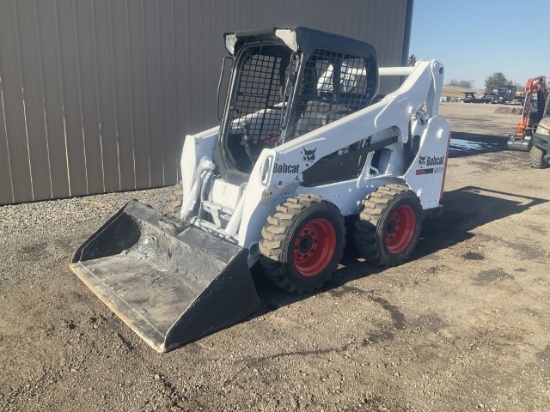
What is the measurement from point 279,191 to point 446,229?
3418 millimetres

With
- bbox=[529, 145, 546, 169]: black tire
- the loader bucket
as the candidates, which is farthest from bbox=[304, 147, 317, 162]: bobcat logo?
bbox=[529, 145, 546, 169]: black tire

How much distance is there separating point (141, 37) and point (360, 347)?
6.32 metres

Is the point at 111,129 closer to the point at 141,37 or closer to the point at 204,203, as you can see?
the point at 141,37

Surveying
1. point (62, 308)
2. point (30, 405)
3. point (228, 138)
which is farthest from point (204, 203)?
point (30, 405)

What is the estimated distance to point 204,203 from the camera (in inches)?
191

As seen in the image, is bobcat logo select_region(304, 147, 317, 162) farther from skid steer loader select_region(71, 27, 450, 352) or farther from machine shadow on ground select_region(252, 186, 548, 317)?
machine shadow on ground select_region(252, 186, 548, 317)

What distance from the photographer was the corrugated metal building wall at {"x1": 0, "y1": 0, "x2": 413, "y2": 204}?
6875mm

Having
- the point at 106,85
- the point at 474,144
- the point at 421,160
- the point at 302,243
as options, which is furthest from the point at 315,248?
the point at 474,144

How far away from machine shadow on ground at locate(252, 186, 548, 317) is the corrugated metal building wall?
4015 millimetres

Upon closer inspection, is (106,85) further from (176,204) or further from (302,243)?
(302,243)

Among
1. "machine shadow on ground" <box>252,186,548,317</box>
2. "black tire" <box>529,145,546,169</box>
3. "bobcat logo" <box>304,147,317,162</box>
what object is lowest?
"machine shadow on ground" <box>252,186,548,317</box>

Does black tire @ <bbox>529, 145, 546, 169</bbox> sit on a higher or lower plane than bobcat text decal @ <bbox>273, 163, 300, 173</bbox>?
lower

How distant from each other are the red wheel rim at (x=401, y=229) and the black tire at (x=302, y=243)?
939 mm

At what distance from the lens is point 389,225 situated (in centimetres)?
523
